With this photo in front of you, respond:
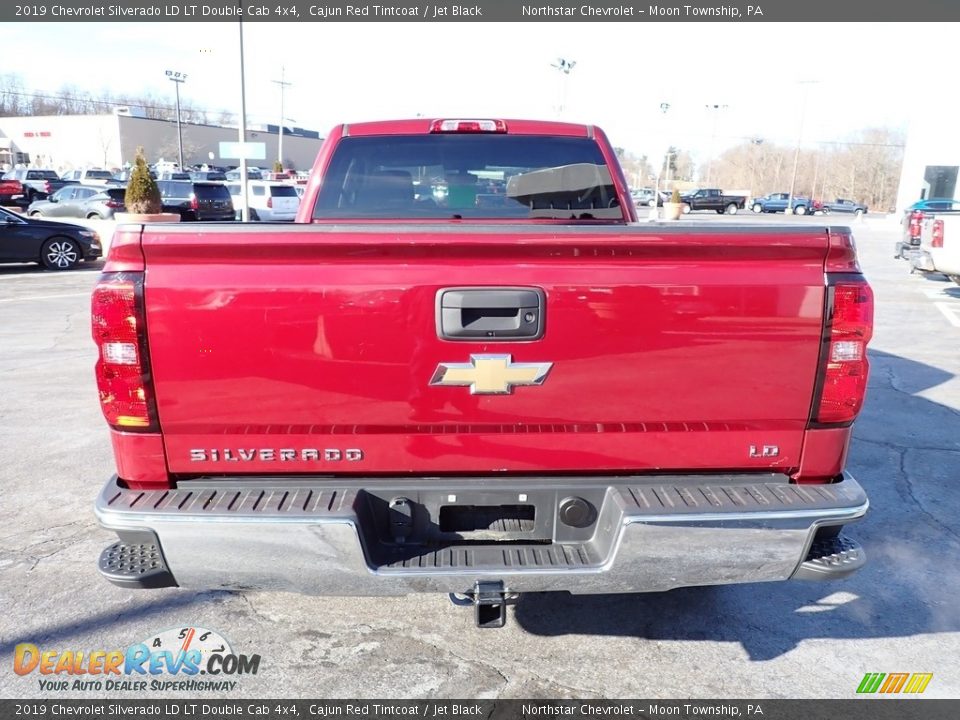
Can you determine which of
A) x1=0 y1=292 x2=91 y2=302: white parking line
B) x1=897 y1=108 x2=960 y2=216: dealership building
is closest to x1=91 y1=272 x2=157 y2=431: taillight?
x1=0 y1=292 x2=91 y2=302: white parking line

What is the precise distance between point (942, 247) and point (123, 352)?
1461cm

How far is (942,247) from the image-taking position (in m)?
13.0

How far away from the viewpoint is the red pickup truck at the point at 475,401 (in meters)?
2.30

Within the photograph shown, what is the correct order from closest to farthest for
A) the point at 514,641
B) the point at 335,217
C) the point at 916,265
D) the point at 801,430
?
1. the point at 801,430
2. the point at 514,641
3. the point at 335,217
4. the point at 916,265

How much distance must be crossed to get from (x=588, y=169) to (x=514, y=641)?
8.29 ft

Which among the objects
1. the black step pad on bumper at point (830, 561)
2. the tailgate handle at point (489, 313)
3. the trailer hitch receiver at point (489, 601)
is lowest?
the trailer hitch receiver at point (489, 601)

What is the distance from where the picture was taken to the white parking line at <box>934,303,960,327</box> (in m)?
11.2

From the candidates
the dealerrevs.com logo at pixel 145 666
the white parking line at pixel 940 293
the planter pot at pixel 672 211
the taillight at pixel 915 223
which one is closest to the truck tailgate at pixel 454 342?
the dealerrevs.com logo at pixel 145 666

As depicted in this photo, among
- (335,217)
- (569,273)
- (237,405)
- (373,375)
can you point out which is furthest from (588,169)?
(237,405)

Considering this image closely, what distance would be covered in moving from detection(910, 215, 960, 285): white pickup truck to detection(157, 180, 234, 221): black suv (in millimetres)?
21332

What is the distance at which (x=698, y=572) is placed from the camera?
2.40 m

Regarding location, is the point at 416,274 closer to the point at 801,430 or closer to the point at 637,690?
the point at 801,430

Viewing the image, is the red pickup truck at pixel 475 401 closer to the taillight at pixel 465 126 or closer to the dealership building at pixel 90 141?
the taillight at pixel 465 126

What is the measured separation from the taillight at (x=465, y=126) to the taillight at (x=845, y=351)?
223 centimetres
